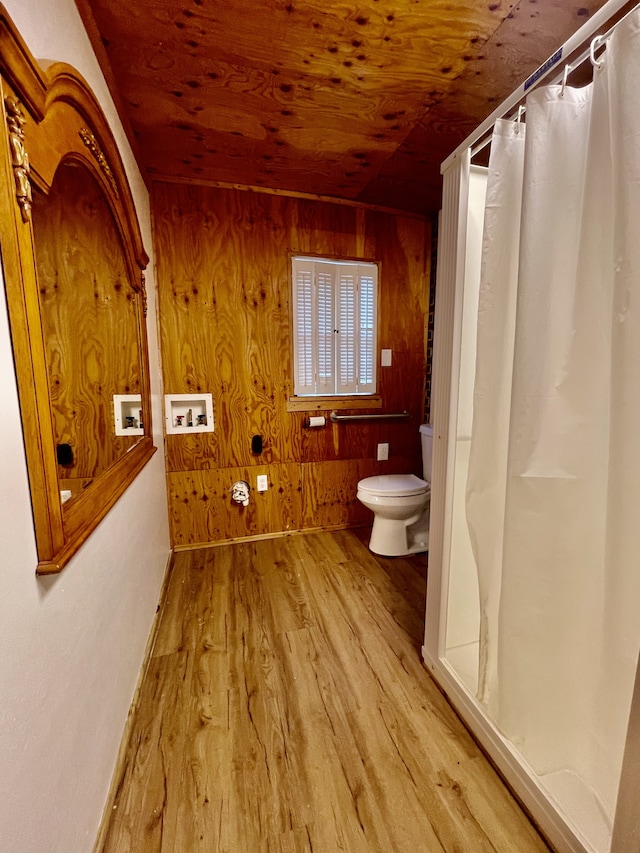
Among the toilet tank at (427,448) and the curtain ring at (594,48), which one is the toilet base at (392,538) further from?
the curtain ring at (594,48)

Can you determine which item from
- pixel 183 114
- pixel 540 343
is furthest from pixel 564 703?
pixel 183 114

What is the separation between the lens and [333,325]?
2445 mm

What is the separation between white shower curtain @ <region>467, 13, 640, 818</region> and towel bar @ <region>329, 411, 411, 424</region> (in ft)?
4.86

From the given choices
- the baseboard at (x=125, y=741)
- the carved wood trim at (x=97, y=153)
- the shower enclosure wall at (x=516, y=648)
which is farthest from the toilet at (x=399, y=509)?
the carved wood trim at (x=97, y=153)

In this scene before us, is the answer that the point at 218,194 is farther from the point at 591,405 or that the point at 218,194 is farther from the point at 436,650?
the point at 436,650

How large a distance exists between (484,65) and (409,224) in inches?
46.7

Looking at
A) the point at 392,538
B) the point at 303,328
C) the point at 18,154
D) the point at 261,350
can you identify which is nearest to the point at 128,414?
the point at 18,154

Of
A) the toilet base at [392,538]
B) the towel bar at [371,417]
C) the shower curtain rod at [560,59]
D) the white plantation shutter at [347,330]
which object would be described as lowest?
the toilet base at [392,538]

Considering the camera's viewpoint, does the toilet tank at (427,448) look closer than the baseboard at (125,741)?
No

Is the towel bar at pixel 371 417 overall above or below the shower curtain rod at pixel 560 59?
below

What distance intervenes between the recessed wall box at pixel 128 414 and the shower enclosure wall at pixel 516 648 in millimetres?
1167

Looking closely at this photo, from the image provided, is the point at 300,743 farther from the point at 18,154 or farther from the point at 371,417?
the point at 371,417

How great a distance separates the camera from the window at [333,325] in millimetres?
2371

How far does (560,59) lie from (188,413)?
7.02ft
